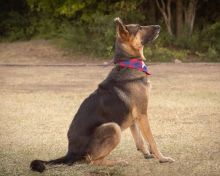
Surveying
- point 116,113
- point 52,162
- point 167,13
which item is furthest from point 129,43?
point 167,13

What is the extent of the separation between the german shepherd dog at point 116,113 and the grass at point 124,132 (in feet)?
0.55

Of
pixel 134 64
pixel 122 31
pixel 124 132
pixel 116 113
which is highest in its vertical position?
pixel 122 31

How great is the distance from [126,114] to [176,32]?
1852 cm

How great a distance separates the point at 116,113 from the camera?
6.93m

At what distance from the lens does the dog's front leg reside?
7145 millimetres

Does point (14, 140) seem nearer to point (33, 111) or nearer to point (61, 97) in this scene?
point (33, 111)

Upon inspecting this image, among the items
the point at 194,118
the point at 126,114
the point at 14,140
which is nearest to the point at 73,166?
the point at 126,114

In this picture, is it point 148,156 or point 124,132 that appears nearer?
point 148,156

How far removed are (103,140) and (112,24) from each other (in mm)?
16904

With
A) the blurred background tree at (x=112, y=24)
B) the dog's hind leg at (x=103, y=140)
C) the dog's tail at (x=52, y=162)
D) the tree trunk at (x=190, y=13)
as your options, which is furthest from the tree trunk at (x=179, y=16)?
the dog's tail at (x=52, y=162)

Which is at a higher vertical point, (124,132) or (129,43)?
(129,43)

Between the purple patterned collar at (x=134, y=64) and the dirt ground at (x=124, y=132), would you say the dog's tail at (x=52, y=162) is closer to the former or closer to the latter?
the dirt ground at (x=124, y=132)

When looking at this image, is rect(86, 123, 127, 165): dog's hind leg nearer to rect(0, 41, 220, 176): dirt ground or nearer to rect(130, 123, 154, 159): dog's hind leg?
rect(0, 41, 220, 176): dirt ground

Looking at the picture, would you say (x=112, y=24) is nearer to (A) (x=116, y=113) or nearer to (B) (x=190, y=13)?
(B) (x=190, y=13)
